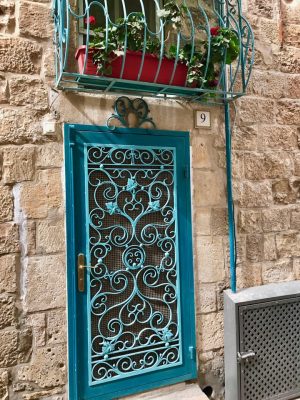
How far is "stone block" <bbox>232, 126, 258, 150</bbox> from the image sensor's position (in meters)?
2.87

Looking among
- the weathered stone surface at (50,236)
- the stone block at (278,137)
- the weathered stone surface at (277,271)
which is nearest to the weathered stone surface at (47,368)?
the weathered stone surface at (50,236)

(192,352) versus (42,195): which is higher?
(42,195)

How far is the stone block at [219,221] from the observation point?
275 centimetres

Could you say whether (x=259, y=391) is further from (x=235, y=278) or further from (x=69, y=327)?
(x=69, y=327)

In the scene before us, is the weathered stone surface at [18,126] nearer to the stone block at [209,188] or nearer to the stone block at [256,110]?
the stone block at [209,188]

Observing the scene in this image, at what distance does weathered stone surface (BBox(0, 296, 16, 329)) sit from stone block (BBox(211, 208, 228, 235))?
152cm

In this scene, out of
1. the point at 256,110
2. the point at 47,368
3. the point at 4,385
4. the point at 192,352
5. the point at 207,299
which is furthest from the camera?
the point at 256,110

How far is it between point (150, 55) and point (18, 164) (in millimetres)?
1113

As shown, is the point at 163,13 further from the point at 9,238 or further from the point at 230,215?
the point at 9,238

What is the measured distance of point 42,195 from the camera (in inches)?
90.6

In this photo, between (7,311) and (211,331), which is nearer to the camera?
(7,311)

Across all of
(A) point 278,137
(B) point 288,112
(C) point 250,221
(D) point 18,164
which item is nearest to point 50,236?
(D) point 18,164

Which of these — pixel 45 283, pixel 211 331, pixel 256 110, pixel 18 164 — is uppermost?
pixel 256 110

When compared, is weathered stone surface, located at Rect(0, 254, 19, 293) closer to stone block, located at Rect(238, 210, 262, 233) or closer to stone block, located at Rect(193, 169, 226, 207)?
stone block, located at Rect(193, 169, 226, 207)
